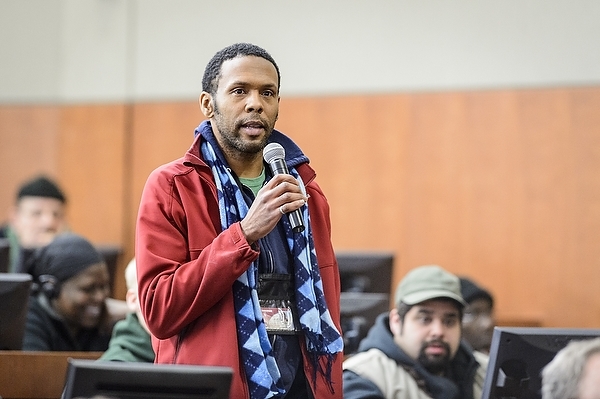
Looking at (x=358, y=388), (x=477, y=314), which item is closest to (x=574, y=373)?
(x=358, y=388)

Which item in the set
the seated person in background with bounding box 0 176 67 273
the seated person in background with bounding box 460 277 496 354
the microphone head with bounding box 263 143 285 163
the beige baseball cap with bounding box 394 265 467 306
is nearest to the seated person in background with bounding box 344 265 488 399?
the beige baseball cap with bounding box 394 265 467 306

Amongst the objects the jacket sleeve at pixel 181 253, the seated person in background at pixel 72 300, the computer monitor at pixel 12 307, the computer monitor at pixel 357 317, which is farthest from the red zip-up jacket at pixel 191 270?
the seated person in background at pixel 72 300

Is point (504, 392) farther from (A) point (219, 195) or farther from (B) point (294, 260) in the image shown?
(A) point (219, 195)

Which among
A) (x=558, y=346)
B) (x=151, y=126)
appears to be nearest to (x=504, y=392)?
(x=558, y=346)

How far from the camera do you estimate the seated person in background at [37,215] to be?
5668 mm

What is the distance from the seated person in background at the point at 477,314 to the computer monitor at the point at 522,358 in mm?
2361

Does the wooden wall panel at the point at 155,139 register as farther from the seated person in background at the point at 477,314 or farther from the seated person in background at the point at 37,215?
the seated person in background at the point at 477,314

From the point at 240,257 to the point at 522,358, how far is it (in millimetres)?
660

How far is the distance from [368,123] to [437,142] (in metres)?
0.50

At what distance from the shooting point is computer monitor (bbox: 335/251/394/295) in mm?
4109

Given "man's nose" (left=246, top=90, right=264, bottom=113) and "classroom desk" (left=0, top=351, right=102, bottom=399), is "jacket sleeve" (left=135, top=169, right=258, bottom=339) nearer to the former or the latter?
"man's nose" (left=246, top=90, right=264, bottom=113)

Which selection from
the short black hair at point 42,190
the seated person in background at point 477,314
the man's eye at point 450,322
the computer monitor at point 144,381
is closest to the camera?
the computer monitor at point 144,381

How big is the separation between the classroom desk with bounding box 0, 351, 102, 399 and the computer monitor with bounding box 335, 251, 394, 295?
5.30ft

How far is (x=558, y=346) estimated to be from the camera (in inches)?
78.1
